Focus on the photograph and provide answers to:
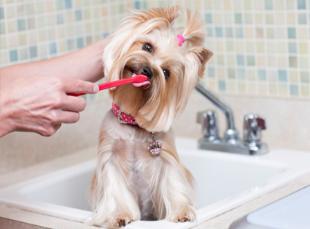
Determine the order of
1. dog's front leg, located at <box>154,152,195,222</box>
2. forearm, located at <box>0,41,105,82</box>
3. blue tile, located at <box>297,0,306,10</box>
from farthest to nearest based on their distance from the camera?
blue tile, located at <box>297,0,306,10</box>
forearm, located at <box>0,41,105,82</box>
dog's front leg, located at <box>154,152,195,222</box>

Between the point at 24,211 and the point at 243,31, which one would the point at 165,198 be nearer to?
the point at 24,211

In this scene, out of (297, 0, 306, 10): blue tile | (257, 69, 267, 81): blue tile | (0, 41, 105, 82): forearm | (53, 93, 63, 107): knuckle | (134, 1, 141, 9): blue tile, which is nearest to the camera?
(53, 93, 63, 107): knuckle

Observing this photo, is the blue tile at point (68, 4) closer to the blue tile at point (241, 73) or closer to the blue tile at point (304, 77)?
the blue tile at point (241, 73)

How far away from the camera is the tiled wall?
198 cm

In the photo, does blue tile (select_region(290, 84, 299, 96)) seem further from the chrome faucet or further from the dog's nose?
the dog's nose

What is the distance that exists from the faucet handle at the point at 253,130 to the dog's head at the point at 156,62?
1.38 feet

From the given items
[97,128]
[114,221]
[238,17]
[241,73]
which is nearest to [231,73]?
[241,73]

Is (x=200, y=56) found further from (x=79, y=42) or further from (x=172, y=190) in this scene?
(x=79, y=42)

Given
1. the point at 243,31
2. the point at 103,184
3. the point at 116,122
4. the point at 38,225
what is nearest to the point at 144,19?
the point at 116,122

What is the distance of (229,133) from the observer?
6.67 ft

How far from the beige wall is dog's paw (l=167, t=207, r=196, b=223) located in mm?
551

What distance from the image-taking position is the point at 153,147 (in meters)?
1.64

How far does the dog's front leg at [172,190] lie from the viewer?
1608 millimetres

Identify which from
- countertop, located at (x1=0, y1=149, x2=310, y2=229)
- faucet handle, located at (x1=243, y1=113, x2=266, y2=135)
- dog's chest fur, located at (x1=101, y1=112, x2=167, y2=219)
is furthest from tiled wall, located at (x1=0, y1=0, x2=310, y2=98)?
dog's chest fur, located at (x1=101, y1=112, x2=167, y2=219)
